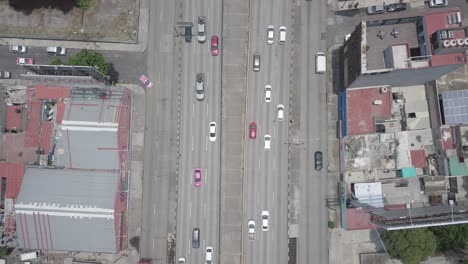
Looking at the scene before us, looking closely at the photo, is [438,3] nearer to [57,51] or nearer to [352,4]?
[352,4]

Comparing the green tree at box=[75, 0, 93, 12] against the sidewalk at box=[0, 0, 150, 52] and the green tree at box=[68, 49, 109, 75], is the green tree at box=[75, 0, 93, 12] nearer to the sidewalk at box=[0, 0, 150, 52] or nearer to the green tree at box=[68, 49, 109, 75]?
the sidewalk at box=[0, 0, 150, 52]

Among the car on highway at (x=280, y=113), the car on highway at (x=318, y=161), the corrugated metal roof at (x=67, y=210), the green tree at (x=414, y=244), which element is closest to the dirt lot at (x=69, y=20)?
the corrugated metal roof at (x=67, y=210)

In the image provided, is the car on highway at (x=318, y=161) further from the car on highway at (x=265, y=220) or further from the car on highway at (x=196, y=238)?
the car on highway at (x=196, y=238)

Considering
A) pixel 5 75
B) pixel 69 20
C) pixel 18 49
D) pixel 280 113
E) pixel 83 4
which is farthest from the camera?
pixel 69 20

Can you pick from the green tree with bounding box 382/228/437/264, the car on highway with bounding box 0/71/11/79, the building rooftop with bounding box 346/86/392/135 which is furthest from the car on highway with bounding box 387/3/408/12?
the car on highway with bounding box 0/71/11/79

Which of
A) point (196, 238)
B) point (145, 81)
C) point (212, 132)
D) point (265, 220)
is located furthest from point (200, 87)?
point (196, 238)

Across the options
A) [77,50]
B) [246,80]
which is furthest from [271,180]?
[77,50]
